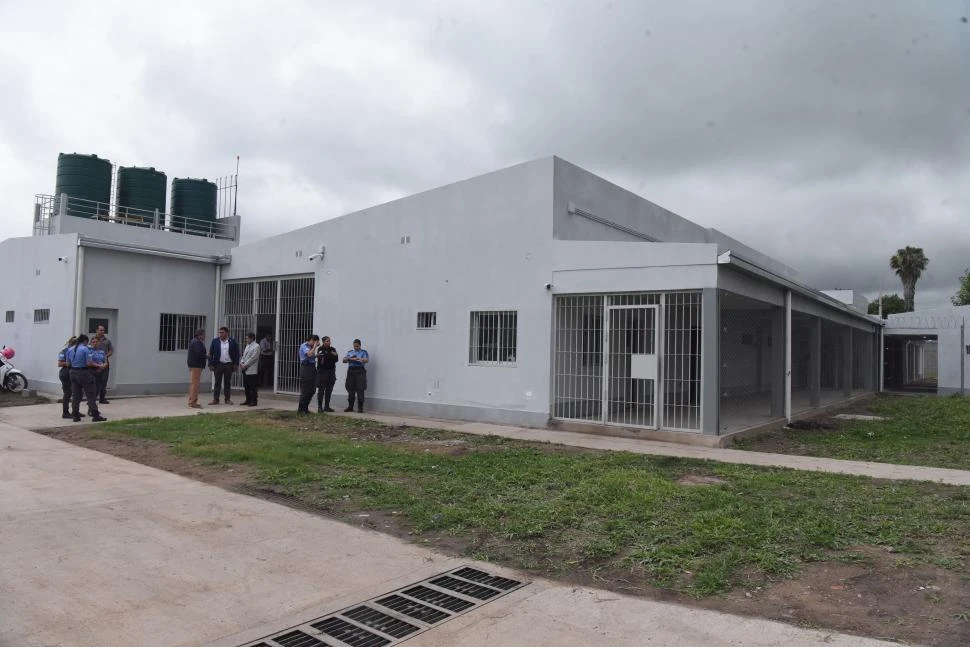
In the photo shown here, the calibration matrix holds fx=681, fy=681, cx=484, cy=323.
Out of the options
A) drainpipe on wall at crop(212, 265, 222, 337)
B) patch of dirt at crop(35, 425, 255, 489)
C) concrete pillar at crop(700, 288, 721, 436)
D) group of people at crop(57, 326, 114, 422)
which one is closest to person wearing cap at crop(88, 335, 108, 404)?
group of people at crop(57, 326, 114, 422)

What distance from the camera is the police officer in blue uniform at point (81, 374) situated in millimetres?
12297

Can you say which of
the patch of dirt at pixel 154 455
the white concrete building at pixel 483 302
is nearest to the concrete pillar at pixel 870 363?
the white concrete building at pixel 483 302

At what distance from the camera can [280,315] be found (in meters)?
18.2

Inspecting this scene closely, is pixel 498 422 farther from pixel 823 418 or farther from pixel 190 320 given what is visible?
pixel 190 320

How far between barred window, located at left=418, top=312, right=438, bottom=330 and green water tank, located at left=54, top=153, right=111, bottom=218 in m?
13.8

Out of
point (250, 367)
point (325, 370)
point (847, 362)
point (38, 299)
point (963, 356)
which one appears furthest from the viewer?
point (963, 356)

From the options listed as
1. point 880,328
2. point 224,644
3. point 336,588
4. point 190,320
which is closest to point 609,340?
point 336,588

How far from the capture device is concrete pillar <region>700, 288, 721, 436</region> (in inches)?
429

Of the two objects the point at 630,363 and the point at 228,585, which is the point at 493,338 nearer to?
the point at 630,363

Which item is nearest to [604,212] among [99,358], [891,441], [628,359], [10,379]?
[628,359]

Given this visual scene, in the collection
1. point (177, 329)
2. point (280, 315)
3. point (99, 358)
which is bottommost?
point (99, 358)

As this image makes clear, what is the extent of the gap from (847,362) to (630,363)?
14136mm

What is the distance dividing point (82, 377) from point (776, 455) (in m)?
11.9

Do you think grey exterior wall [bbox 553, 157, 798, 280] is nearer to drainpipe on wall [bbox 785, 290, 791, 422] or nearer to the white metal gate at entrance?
the white metal gate at entrance
